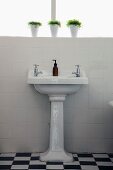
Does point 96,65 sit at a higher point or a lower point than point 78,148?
higher

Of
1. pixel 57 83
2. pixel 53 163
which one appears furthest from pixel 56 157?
pixel 57 83

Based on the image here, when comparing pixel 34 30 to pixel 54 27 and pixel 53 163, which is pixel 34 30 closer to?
pixel 54 27

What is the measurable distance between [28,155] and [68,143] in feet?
1.71

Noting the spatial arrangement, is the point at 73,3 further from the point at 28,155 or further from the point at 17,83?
the point at 28,155

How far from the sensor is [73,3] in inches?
168

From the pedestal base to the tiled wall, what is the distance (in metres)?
0.31

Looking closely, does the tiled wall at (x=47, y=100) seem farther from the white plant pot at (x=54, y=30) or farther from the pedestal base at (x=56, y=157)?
the pedestal base at (x=56, y=157)

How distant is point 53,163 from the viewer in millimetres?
3541

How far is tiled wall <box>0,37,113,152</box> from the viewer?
388 centimetres

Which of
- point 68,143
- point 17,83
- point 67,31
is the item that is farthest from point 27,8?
point 68,143

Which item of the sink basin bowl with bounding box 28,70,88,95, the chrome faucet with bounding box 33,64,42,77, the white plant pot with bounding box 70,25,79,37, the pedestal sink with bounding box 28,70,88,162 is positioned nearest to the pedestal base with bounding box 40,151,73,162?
the pedestal sink with bounding box 28,70,88,162

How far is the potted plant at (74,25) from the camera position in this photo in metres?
3.96

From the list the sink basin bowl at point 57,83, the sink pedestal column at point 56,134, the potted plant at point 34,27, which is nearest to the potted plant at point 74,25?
the potted plant at point 34,27

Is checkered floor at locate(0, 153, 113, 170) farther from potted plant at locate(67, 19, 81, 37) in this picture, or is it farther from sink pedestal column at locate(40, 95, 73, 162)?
potted plant at locate(67, 19, 81, 37)
